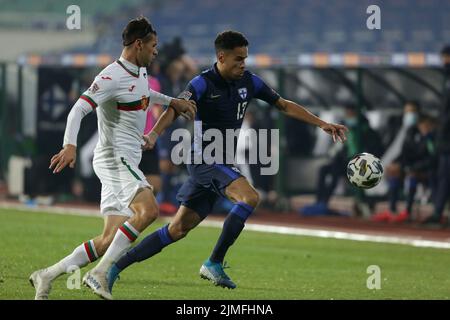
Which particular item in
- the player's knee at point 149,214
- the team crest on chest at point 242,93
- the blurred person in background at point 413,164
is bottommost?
the blurred person in background at point 413,164

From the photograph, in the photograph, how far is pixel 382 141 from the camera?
1992 cm

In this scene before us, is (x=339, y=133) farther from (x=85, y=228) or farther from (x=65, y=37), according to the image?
(x=65, y=37)

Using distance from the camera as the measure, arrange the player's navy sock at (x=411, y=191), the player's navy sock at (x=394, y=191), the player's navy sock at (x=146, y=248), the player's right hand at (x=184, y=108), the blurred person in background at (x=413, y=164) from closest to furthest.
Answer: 1. the player's navy sock at (x=146, y=248)
2. the player's right hand at (x=184, y=108)
3. the blurred person in background at (x=413, y=164)
4. the player's navy sock at (x=411, y=191)
5. the player's navy sock at (x=394, y=191)

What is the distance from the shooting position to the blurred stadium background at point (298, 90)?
19219mm

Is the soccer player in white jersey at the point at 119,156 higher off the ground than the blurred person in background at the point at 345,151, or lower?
higher

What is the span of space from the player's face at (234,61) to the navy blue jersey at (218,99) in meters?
0.11

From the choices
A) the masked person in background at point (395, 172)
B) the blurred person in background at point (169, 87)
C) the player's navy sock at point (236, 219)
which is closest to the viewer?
the player's navy sock at point (236, 219)

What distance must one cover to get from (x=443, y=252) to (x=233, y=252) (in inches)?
103

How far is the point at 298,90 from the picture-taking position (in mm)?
21641

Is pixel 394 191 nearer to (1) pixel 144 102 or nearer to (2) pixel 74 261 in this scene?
(1) pixel 144 102

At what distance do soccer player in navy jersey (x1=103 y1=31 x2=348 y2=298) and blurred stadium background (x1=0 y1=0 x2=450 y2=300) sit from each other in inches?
300

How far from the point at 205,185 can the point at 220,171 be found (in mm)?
169

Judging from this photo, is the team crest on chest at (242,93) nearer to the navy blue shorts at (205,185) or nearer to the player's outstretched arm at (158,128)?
the navy blue shorts at (205,185)

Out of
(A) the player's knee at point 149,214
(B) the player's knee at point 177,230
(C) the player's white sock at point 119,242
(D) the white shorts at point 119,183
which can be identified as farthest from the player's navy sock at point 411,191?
(C) the player's white sock at point 119,242
